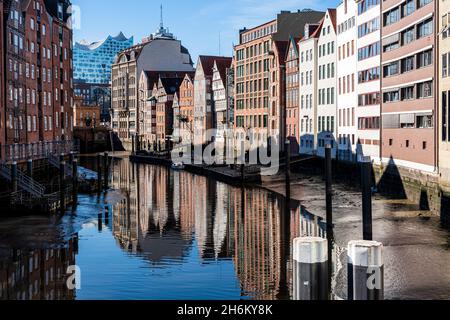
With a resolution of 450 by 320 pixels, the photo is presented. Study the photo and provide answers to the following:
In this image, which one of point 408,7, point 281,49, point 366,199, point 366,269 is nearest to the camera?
point 366,269

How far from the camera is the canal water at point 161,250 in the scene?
77.5ft

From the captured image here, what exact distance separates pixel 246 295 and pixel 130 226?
59.3ft

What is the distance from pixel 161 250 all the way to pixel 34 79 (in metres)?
41.3

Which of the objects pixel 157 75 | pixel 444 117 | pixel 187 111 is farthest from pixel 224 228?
pixel 157 75

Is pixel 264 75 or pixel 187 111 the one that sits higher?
pixel 264 75

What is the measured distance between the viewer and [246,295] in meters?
23.0

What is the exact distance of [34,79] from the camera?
68188mm

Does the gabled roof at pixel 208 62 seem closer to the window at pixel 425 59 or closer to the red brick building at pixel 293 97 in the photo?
the red brick building at pixel 293 97

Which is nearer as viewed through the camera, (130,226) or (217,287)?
(217,287)

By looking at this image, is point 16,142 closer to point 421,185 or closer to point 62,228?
point 62,228

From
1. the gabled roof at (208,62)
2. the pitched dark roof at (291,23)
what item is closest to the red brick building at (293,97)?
the pitched dark roof at (291,23)

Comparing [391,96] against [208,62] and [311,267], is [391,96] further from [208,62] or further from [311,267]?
[208,62]
